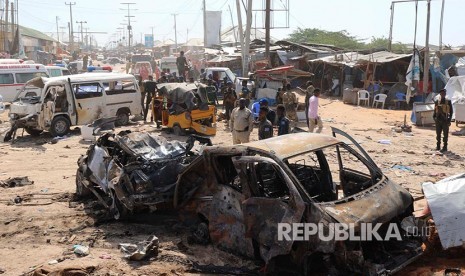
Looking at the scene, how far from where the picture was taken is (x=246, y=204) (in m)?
5.31

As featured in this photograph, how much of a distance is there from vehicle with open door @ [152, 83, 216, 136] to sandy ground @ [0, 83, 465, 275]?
0.45m

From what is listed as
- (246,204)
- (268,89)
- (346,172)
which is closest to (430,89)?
(268,89)

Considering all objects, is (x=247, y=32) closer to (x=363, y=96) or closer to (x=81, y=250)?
(x=363, y=96)

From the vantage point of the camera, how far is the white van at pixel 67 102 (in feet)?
49.4

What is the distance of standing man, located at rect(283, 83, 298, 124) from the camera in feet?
52.0

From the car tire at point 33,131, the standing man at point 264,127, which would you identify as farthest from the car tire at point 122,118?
the standing man at point 264,127

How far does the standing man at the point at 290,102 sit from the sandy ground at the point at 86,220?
2.21 meters

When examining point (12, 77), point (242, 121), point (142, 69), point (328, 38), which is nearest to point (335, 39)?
point (328, 38)

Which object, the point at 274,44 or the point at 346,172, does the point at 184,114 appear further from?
the point at 274,44

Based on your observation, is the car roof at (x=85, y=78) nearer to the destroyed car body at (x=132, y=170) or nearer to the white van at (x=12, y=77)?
the destroyed car body at (x=132, y=170)

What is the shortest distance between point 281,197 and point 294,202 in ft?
1.69

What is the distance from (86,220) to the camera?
757 cm

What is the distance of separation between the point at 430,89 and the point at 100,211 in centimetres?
1887

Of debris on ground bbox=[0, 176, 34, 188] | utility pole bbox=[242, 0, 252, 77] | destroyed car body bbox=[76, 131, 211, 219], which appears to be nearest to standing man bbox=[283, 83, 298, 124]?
destroyed car body bbox=[76, 131, 211, 219]
